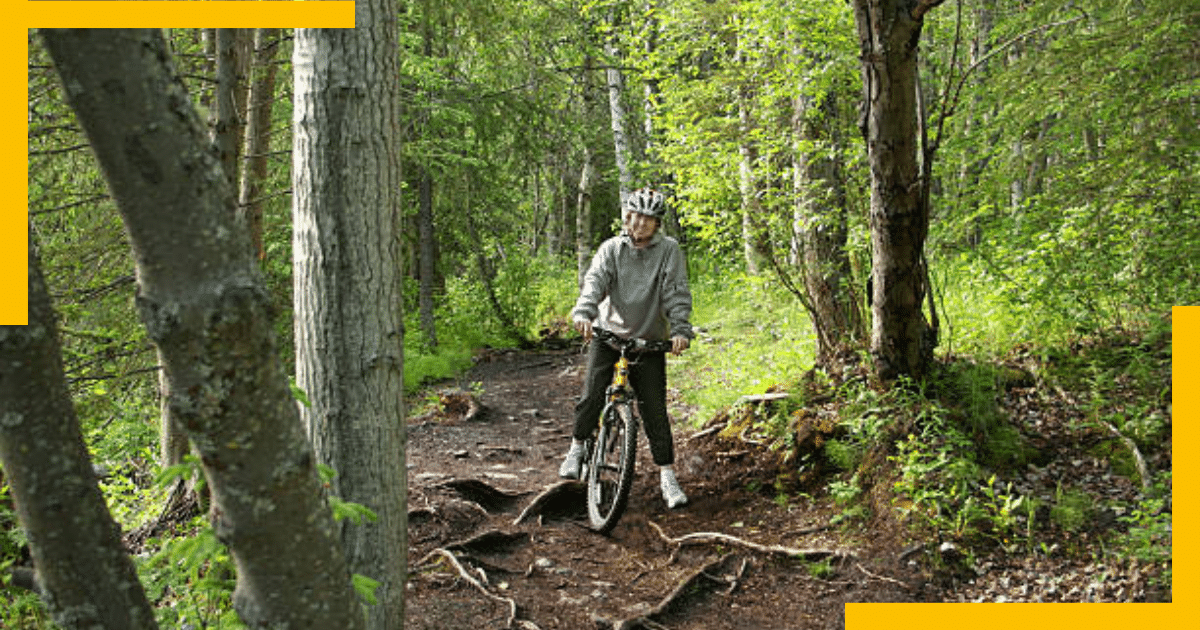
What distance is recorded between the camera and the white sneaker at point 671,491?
6387 mm

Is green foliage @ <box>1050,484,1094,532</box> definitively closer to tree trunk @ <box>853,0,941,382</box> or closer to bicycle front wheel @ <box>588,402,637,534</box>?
tree trunk @ <box>853,0,941,382</box>

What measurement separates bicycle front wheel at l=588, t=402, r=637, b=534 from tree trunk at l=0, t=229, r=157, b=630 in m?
4.27

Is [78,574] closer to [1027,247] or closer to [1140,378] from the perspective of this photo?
[1140,378]

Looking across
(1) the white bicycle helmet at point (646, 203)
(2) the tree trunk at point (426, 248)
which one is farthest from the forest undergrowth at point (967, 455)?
(2) the tree trunk at point (426, 248)

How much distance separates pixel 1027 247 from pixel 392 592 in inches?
266

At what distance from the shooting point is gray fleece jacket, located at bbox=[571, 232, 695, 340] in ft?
20.4

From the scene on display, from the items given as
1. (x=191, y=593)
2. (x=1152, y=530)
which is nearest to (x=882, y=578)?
(x=1152, y=530)

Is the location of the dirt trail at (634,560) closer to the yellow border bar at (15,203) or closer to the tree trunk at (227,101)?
the tree trunk at (227,101)

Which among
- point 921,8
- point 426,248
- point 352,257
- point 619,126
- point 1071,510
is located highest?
point 619,126

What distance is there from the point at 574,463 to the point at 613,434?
60 centimetres

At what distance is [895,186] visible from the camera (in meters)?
5.96

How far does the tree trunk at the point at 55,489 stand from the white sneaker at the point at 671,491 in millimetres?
4829

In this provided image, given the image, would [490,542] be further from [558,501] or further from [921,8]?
[921,8]

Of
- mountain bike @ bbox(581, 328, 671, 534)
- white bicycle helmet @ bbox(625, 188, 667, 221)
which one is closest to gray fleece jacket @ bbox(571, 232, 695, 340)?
mountain bike @ bbox(581, 328, 671, 534)
